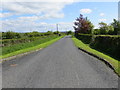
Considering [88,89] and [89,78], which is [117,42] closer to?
[89,78]

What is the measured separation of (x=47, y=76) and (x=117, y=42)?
911cm

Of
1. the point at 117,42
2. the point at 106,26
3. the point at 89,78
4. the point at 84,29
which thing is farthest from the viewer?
the point at 106,26

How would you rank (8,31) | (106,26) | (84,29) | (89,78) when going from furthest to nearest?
(106,26) → (84,29) → (8,31) → (89,78)

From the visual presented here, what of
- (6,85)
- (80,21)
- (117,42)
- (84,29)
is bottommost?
(6,85)

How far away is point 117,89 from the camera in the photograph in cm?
489

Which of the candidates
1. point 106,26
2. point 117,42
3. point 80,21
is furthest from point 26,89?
point 106,26

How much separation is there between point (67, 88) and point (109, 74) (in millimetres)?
2641

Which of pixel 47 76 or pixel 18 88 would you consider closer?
pixel 18 88

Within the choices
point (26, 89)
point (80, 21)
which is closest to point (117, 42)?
point (26, 89)

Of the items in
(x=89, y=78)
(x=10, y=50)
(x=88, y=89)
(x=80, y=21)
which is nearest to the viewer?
(x=88, y=89)

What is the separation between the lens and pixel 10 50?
16250 mm

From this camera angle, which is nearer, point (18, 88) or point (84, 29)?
point (18, 88)

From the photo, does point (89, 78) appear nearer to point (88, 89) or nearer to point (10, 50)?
point (88, 89)

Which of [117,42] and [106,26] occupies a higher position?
[106,26]
